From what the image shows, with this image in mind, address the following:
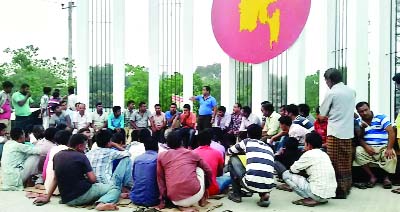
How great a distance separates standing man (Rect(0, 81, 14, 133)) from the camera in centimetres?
1066

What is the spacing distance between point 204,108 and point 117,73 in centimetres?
299

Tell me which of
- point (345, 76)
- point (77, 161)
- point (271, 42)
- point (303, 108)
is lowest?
point (77, 161)

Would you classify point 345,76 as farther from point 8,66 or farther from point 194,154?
point 8,66

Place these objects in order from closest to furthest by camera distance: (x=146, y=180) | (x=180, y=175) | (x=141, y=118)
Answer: (x=180, y=175) → (x=146, y=180) → (x=141, y=118)

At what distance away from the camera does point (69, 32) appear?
940 inches

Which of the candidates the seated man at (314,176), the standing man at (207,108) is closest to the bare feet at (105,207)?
the seated man at (314,176)

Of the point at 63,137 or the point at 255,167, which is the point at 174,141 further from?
the point at 63,137

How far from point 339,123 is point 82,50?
8.69 m

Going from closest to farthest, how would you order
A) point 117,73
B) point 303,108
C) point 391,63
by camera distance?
1. point 303,108
2. point 391,63
3. point 117,73

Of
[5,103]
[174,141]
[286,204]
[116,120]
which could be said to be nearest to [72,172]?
[174,141]

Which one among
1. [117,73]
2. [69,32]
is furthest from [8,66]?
[117,73]

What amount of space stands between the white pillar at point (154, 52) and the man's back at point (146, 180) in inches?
289

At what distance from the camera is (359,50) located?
10.9 metres

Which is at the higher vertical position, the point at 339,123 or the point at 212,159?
the point at 339,123
